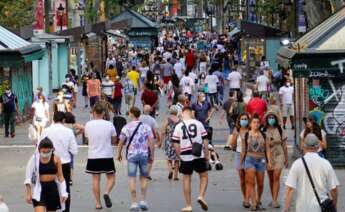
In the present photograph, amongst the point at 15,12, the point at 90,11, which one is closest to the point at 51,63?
the point at 15,12

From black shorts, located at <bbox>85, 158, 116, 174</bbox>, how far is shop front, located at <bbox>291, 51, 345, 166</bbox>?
573cm

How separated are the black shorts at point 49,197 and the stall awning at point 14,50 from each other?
13.8 m

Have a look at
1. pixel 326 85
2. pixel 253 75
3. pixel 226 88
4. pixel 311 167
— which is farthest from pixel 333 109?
pixel 253 75

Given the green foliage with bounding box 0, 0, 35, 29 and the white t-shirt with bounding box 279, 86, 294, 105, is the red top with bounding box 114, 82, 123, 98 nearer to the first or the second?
the white t-shirt with bounding box 279, 86, 294, 105

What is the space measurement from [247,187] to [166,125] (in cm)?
360

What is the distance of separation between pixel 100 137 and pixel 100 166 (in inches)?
18.2

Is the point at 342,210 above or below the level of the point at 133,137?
below

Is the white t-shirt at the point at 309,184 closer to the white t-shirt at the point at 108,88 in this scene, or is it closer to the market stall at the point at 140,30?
the white t-shirt at the point at 108,88

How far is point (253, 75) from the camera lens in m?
50.1

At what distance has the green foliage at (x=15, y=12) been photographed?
150 ft

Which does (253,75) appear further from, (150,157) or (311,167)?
(311,167)

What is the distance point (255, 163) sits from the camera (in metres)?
16.5

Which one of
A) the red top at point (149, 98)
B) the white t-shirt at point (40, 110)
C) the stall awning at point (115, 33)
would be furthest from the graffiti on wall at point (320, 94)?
the stall awning at point (115, 33)

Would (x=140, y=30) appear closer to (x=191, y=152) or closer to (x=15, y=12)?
(x=15, y=12)
